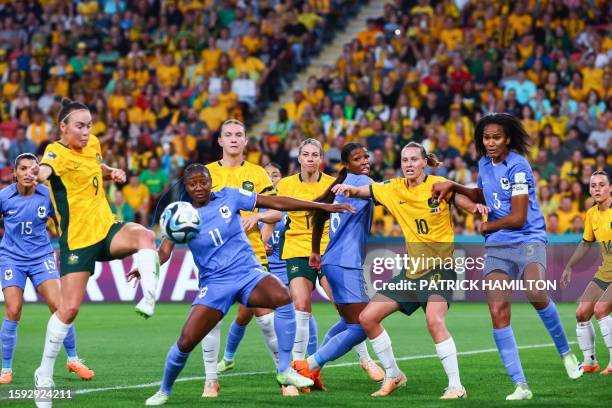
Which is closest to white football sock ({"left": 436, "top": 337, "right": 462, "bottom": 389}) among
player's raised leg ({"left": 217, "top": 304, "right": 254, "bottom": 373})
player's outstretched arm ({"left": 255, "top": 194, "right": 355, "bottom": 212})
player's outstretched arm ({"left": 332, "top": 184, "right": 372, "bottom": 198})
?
player's outstretched arm ({"left": 255, "top": 194, "right": 355, "bottom": 212})

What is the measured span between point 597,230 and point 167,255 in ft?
16.3

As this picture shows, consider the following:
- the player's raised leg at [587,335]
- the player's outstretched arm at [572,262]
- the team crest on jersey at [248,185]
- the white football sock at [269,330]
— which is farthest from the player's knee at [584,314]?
the team crest on jersey at [248,185]

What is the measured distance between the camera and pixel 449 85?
2348 cm

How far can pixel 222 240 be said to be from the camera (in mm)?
9172

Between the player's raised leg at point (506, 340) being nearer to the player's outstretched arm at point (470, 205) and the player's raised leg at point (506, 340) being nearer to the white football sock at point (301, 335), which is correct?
the player's outstretched arm at point (470, 205)

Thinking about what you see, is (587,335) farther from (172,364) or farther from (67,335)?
(67,335)

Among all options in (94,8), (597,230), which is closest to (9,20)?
(94,8)

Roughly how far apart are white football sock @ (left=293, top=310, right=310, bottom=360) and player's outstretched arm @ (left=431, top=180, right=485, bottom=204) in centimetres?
199

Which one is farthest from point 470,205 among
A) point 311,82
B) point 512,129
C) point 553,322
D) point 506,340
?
point 311,82

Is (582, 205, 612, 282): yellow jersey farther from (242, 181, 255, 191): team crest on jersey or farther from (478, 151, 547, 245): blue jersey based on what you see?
(242, 181, 255, 191): team crest on jersey

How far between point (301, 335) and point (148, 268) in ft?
7.00

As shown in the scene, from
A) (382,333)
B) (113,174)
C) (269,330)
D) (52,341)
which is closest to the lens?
(52,341)

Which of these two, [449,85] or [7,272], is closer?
[7,272]

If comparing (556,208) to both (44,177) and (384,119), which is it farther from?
(44,177)
